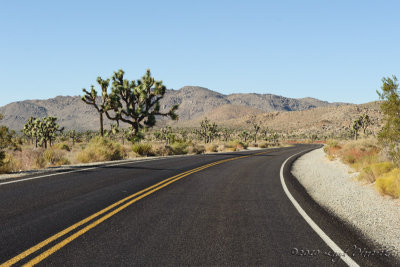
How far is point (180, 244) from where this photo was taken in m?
4.89

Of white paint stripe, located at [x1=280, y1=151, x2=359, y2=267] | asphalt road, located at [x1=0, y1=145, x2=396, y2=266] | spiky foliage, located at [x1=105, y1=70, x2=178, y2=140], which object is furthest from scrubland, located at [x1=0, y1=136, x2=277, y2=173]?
white paint stripe, located at [x1=280, y1=151, x2=359, y2=267]

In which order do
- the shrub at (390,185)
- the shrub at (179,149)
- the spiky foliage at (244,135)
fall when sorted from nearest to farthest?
the shrub at (390,185)
the shrub at (179,149)
the spiky foliage at (244,135)

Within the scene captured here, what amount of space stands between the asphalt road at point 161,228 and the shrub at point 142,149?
17.3 meters

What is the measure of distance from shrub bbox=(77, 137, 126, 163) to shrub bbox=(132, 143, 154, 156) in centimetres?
169

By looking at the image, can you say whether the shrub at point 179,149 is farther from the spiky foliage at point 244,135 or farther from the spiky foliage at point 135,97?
the spiky foliage at point 244,135

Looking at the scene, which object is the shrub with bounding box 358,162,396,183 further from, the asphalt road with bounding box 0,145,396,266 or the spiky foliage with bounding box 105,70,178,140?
the spiky foliage with bounding box 105,70,178,140

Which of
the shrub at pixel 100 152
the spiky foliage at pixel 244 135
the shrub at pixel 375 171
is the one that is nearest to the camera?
the shrub at pixel 375 171

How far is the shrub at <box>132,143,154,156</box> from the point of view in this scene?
26891 mm

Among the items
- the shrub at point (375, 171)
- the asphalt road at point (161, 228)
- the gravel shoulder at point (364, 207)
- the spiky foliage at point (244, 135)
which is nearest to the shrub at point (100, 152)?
the asphalt road at point (161, 228)

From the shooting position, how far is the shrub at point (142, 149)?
88.2ft

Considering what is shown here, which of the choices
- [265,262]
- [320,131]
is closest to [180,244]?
[265,262]

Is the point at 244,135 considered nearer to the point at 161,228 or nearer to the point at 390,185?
the point at 390,185

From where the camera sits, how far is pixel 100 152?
21.4m

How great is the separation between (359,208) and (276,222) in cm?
310
